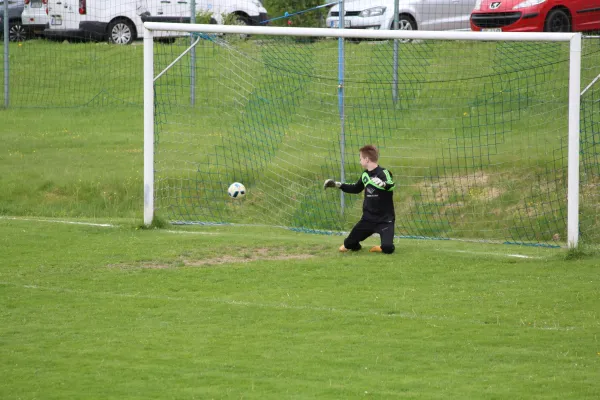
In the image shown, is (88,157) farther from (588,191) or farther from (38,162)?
(588,191)

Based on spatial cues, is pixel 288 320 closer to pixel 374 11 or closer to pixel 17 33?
pixel 374 11

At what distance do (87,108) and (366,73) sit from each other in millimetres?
7145

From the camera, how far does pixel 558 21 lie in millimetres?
16375

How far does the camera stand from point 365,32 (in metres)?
10.3

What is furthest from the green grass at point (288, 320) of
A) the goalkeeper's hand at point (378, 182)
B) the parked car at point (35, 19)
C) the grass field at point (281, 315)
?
the parked car at point (35, 19)

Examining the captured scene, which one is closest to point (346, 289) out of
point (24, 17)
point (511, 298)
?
point (511, 298)

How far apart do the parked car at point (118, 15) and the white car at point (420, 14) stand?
142 inches

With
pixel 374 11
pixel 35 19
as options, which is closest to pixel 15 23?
pixel 35 19

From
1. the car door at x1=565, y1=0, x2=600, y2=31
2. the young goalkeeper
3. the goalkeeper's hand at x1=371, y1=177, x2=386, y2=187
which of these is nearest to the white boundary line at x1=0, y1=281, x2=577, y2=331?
the young goalkeeper

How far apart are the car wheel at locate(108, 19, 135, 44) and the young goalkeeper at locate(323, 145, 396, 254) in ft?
38.3

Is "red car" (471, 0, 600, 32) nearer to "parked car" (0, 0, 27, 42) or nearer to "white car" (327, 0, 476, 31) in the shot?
"white car" (327, 0, 476, 31)

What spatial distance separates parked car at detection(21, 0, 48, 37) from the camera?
1966cm

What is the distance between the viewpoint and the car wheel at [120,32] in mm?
20103

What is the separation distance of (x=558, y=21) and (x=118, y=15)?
916 cm
